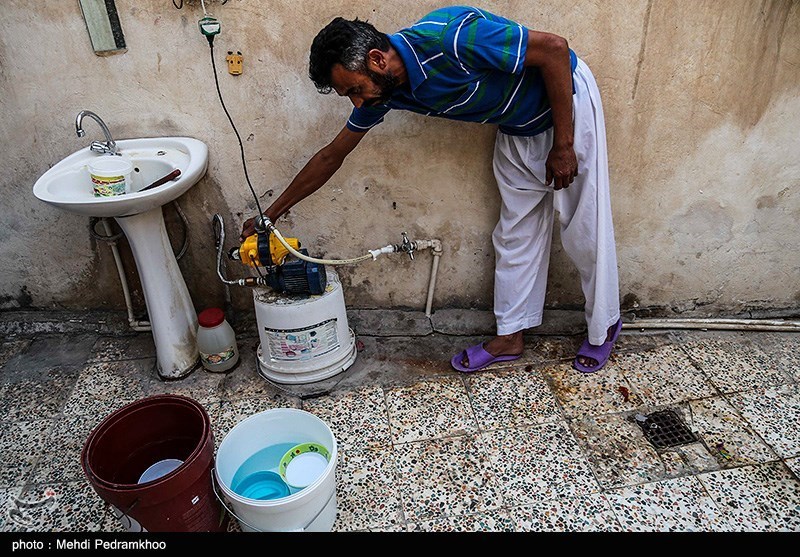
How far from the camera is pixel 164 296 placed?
235 cm

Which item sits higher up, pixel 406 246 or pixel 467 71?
pixel 467 71

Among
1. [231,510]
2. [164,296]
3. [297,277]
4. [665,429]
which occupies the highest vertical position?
[297,277]

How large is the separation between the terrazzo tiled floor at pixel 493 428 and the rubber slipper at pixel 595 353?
4 cm

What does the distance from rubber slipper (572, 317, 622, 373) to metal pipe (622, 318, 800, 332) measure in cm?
24

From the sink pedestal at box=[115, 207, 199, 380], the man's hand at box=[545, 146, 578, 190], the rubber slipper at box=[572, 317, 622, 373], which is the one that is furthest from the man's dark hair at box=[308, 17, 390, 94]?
the rubber slipper at box=[572, 317, 622, 373]

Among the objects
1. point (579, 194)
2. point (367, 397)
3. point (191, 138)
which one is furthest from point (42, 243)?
point (579, 194)

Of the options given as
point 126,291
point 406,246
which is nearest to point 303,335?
point 406,246

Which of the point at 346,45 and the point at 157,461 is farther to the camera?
the point at 157,461

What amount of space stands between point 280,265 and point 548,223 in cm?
112

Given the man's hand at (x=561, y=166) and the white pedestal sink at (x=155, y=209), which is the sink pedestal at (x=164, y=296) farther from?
the man's hand at (x=561, y=166)

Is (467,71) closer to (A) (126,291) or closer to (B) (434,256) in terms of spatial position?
(B) (434,256)

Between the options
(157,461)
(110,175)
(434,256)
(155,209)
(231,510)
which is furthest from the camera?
(434,256)

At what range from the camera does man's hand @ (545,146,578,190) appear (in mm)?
1906
